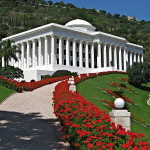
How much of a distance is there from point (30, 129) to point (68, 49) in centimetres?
5573

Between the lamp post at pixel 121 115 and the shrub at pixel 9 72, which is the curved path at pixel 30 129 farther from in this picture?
the shrub at pixel 9 72

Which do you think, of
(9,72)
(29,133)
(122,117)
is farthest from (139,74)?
(122,117)

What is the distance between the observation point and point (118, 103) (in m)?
10.1

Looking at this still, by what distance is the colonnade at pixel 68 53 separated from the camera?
2586 inches

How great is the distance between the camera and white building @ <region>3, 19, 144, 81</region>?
6481 cm

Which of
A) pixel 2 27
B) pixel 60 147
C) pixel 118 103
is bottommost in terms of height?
pixel 60 147

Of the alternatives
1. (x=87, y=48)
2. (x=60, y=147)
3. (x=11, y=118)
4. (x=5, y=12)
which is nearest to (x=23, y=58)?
(x=87, y=48)

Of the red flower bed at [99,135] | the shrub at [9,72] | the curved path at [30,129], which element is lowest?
the curved path at [30,129]

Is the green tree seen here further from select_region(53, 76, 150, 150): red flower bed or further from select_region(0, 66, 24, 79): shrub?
select_region(53, 76, 150, 150): red flower bed

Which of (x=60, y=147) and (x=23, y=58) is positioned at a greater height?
(x=23, y=58)

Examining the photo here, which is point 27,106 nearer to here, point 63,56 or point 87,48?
point 63,56

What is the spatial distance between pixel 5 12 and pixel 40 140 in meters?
154

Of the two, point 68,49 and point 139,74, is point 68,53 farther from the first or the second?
point 139,74

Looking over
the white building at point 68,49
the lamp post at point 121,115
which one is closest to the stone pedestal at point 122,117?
the lamp post at point 121,115
